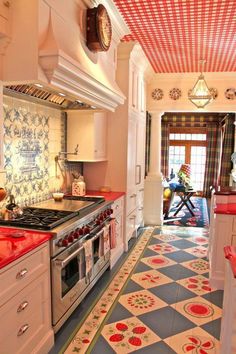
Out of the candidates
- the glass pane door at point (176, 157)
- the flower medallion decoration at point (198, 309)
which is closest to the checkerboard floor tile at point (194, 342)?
the flower medallion decoration at point (198, 309)

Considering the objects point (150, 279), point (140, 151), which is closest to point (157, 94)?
point (140, 151)

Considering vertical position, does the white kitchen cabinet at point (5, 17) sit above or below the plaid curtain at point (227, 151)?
above

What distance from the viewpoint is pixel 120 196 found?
4043mm

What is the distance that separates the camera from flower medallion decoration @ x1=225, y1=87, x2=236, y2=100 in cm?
541

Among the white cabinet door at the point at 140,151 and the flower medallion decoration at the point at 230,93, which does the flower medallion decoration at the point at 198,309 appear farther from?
the flower medallion decoration at the point at 230,93

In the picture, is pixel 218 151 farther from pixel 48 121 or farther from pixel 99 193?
pixel 48 121

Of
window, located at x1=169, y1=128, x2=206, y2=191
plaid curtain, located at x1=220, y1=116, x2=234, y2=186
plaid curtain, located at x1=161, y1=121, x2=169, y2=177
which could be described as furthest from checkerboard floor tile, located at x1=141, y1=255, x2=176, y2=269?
window, located at x1=169, y1=128, x2=206, y2=191

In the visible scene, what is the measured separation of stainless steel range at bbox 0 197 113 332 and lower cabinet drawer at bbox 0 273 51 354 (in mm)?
121

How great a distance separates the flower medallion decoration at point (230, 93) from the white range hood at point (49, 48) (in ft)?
11.1

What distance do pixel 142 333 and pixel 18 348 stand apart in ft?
3.32

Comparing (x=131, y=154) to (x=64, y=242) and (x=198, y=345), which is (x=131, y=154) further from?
(x=198, y=345)

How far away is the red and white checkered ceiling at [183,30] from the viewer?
9.71 feet

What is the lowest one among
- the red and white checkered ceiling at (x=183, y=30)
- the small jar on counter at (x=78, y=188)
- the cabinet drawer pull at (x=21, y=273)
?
the cabinet drawer pull at (x=21, y=273)

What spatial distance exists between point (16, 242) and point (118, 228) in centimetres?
221
